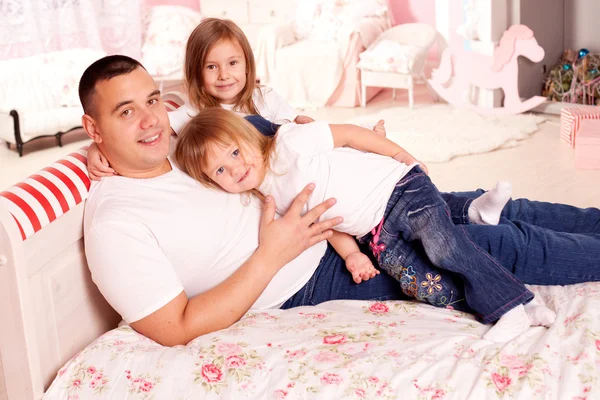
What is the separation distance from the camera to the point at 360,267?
1.87m

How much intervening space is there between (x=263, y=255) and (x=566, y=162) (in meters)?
2.94

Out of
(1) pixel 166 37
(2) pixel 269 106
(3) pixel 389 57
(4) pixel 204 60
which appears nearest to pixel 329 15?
(3) pixel 389 57

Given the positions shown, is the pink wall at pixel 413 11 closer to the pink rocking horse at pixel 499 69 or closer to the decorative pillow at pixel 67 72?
the pink rocking horse at pixel 499 69

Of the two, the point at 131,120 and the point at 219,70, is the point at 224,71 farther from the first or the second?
the point at 131,120

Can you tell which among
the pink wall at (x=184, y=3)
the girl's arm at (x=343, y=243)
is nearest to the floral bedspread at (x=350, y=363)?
the girl's arm at (x=343, y=243)

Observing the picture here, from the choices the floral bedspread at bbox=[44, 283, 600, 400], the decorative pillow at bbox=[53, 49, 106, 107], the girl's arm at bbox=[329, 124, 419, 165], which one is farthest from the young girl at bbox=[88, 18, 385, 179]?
the decorative pillow at bbox=[53, 49, 106, 107]

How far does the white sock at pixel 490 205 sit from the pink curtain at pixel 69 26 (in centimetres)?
463

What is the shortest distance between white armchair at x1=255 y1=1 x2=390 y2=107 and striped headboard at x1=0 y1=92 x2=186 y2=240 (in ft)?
14.8

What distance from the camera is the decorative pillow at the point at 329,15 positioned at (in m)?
6.47

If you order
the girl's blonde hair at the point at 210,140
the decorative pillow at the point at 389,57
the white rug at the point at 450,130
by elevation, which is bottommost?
the white rug at the point at 450,130

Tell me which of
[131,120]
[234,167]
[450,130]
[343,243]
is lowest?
[450,130]

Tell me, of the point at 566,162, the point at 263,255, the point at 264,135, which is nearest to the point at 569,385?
the point at 263,255

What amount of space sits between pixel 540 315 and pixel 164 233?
89 centimetres

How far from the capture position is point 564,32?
5477 millimetres
